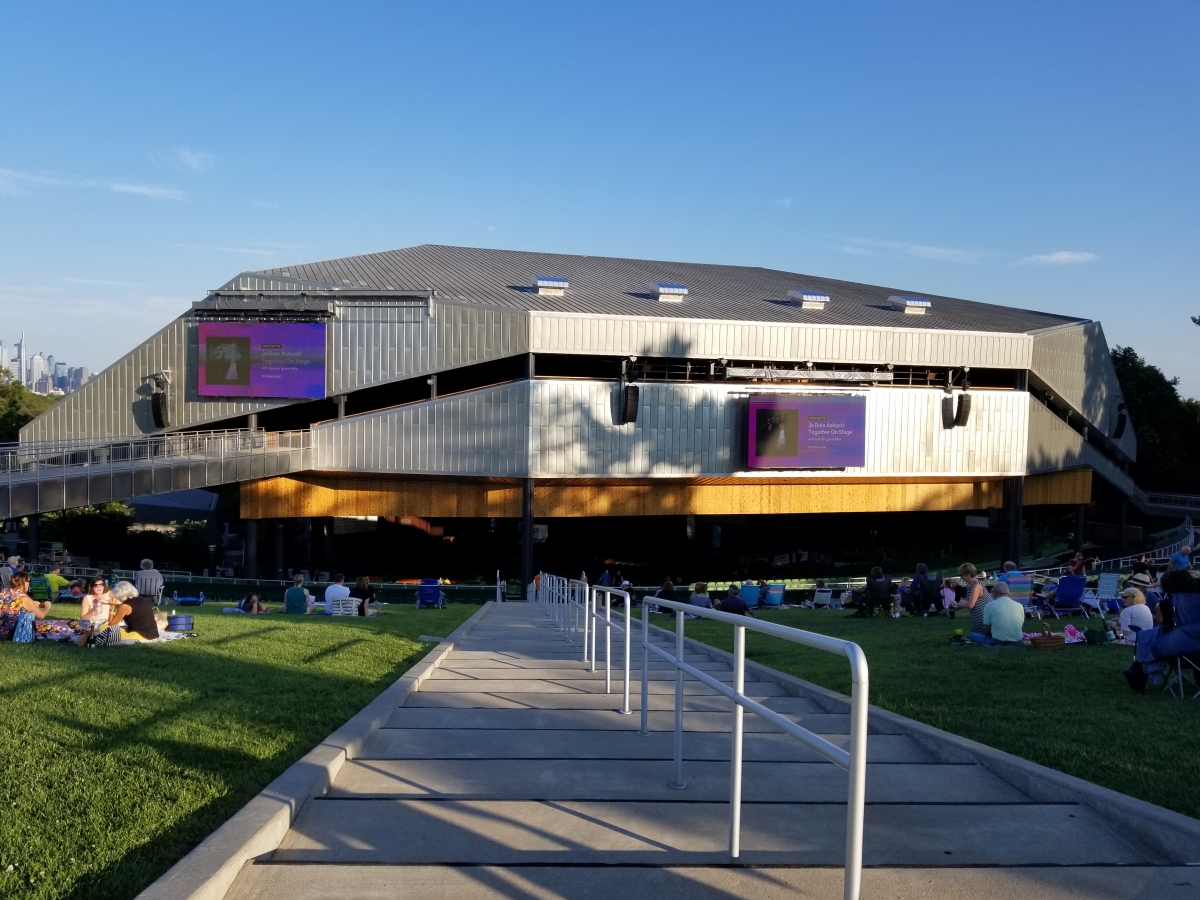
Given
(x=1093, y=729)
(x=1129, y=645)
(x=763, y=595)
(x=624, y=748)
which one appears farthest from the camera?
(x=763, y=595)

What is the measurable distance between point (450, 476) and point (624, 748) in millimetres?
31903

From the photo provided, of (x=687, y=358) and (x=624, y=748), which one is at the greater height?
(x=687, y=358)

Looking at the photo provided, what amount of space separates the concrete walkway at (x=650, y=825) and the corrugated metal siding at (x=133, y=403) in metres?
32.6

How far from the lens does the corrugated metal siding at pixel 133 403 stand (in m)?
35.9

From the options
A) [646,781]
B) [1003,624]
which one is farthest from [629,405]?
[646,781]

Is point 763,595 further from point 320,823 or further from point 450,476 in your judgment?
point 320,823

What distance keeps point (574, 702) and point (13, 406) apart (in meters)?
65.9

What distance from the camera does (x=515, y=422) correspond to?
3544 cm

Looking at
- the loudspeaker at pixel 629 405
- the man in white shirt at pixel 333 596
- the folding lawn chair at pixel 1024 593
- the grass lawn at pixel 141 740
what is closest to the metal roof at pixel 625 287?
the loudspeaker at pixel 629 405

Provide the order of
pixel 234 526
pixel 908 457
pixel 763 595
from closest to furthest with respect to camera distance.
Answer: pixel 763 595 < pixel 908 457 < pixel 234 526

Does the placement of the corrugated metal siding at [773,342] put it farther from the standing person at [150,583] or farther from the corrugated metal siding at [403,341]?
the standing person at [150,583]

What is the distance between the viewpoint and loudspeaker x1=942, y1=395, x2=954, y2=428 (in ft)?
130

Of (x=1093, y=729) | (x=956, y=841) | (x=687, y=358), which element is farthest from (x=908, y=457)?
(x=956, y=841)

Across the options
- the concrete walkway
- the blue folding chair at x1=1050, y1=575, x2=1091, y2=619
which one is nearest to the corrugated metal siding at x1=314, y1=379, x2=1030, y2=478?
the blue folding chair at x1=1050, y1=575, x2=1091, y2=619
